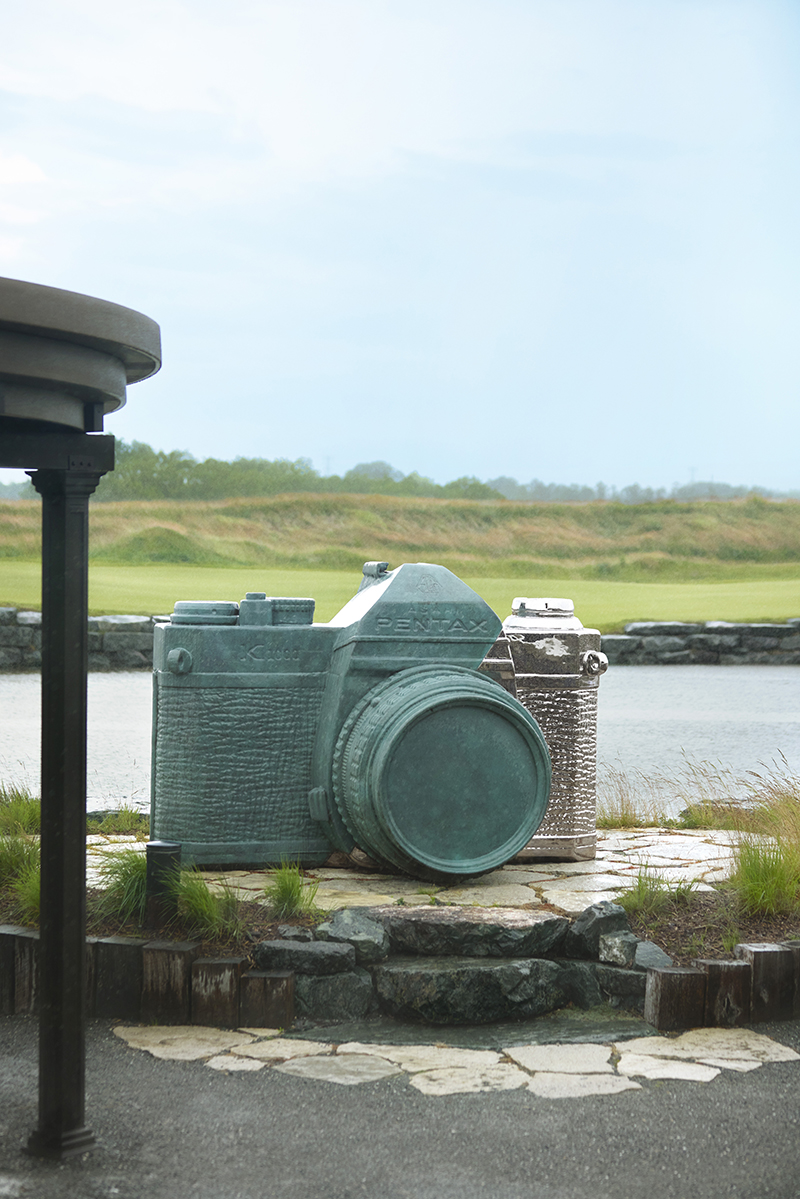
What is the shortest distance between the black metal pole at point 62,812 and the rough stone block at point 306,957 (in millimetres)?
867

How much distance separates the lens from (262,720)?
13.4 feet

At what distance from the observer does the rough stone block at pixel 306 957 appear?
326 cm

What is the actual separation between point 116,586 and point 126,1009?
1687cm

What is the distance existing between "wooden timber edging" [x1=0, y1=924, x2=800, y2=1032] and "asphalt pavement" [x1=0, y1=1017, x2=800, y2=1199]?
0.26 meters

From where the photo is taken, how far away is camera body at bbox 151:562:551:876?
3.80 meters

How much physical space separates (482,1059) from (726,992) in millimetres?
756

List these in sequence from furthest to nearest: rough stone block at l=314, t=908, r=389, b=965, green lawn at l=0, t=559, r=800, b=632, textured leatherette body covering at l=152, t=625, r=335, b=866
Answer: green lawn at l=0, t=559, r=800, b=632 → textured leatherette body covering at l=152, t=625, r=335, b=866 → rough stone block at l=314, t=908, r=389, b=965

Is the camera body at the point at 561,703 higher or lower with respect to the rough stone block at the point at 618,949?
higher

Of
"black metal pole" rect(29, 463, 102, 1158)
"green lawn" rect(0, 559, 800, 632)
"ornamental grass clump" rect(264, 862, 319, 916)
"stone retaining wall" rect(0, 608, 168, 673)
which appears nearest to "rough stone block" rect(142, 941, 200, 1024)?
"ornamental grass clump" rect(264, 862, 319, 916)

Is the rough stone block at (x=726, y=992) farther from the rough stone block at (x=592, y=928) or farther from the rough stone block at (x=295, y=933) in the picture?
the rough stone block at (x=295, y=933)

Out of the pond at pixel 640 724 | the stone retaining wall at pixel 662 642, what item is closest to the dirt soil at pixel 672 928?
the pond at pixel 640 724

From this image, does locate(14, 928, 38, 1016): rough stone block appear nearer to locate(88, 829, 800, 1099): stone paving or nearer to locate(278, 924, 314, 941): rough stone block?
locate(88, 829, 800, 1099): stone paving

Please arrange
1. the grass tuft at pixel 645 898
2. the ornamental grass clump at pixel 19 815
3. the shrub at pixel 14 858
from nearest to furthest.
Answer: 1. the grass tuft at pixel 645 898
2. the shrub at pixel 14 858
3. the ornamental grass clump at pixel 19 815

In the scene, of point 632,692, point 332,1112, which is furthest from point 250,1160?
point 632,692
